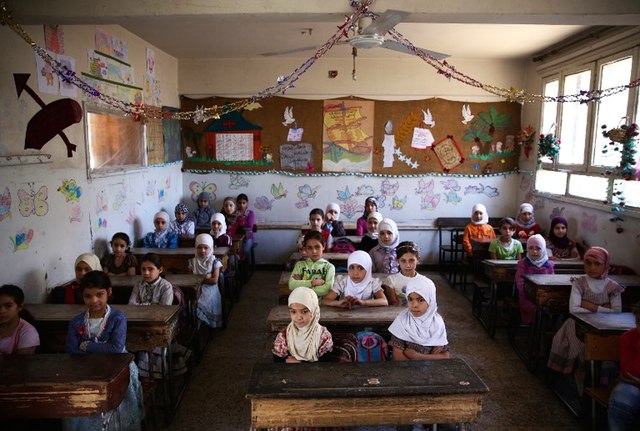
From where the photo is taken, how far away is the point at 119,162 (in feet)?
15.8

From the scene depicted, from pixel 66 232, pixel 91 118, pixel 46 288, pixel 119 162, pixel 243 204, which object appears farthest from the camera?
pixel 243 204

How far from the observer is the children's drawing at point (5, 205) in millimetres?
3059

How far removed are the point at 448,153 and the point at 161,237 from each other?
421 centimetres

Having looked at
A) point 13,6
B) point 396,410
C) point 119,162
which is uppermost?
point 13,6

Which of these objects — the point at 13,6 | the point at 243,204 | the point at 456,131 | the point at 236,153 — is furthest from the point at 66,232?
the point at 456,131

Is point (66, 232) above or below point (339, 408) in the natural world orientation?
above

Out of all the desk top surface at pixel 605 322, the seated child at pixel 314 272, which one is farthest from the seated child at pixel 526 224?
the seated child at pixel 314 272

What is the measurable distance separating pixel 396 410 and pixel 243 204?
474 centimetres

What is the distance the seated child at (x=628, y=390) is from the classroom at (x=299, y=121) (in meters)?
0.55

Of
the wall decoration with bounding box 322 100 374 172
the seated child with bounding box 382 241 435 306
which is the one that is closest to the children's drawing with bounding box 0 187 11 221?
the seated child with bounding box 382 241 435 306

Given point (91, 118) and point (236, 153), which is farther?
point (236, 153)

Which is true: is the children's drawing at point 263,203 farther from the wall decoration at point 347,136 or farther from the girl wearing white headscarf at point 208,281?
the girl wearing white headscarf at point 208,281

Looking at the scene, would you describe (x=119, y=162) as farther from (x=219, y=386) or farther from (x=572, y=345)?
(x=572, y=345)

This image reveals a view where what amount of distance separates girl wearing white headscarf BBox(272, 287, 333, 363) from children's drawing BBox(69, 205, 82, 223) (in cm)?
243
